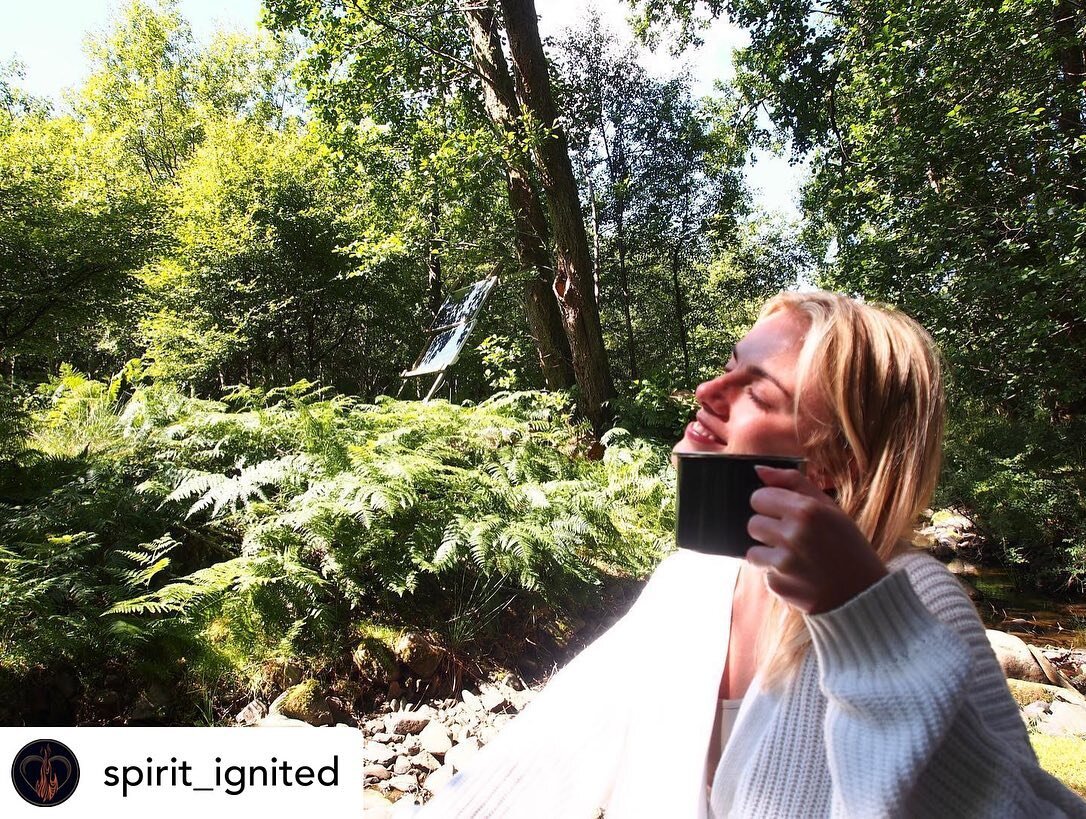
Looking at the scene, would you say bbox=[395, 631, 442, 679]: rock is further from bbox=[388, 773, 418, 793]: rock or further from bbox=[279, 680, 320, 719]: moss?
bbox=[388, 773, 418, 793]: rock

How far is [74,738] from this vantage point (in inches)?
82.4

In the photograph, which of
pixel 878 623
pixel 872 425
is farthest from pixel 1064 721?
pixel 878 623

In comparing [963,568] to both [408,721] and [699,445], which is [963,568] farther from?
[699,445]

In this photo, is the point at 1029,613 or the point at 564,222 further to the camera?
the point at 564,222

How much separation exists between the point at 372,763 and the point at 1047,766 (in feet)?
11.3

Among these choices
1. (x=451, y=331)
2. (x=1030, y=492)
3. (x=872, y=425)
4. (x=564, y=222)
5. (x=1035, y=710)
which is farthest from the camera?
(x=564, y=222)

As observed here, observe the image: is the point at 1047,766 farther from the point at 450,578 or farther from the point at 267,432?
the point at 267,432

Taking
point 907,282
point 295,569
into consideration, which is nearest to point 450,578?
point 295,569

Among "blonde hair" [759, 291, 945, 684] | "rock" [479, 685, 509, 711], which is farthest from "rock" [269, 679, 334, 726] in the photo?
"blonde hair" [759, 291, 945, 684]

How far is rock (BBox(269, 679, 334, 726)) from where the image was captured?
3207 mm

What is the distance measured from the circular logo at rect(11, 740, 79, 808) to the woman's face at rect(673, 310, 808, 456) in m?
2.26

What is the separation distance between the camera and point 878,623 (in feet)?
2.17

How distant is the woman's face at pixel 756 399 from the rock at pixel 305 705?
9.87 feet

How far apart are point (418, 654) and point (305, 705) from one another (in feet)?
2.39
